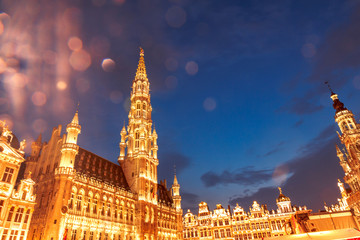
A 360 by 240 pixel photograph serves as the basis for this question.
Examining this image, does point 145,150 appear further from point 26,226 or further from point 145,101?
point 26,226

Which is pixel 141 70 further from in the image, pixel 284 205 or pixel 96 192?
pixel 284 205

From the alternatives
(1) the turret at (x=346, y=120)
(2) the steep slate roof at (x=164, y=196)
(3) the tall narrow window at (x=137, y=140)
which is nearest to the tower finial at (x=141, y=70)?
(3) the tall narrow window at (x=137, y=140)

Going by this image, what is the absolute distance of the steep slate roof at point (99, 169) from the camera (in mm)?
47963

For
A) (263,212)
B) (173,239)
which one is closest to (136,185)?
(173,239)

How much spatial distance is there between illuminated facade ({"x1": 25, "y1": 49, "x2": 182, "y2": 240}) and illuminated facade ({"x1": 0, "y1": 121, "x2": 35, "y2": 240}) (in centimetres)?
765

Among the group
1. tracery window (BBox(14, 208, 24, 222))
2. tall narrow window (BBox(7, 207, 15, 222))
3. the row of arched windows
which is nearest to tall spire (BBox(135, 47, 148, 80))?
the row of arched windows

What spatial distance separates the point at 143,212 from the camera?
53.8m

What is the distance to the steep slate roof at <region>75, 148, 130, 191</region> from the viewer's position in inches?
1888

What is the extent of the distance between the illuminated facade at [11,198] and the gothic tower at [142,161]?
27.8 meters

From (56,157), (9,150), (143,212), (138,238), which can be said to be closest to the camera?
(9,150)

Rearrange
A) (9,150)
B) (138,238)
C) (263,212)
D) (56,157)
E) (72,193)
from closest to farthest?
(9,150), (72,193), (56,157), (138,238), (263,212)

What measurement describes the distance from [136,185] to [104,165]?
30.9 ft

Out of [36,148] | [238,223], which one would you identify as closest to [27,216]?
[36,148]

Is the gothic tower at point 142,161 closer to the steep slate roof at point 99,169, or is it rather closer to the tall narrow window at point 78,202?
the steep slate roof at point 99,169
